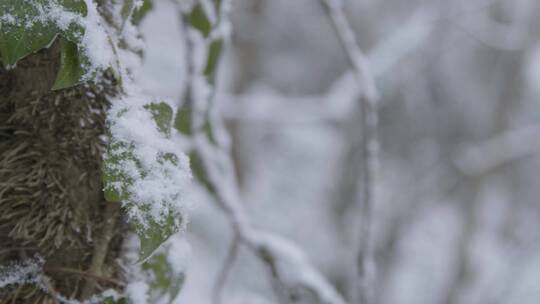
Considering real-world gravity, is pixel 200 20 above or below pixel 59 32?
above

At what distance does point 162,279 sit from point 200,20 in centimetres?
27

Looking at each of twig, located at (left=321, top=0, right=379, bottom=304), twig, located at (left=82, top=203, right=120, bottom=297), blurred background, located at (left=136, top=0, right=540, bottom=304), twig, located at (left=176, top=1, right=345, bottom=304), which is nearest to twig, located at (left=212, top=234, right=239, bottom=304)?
twig, located at (left=176, top=1, right=345, bottom=304)

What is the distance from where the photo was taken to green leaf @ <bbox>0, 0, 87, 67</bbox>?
32 cm

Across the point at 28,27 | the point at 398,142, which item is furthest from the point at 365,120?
the point at 398,142

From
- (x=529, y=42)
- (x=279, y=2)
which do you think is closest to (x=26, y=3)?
(x=529, y=42)

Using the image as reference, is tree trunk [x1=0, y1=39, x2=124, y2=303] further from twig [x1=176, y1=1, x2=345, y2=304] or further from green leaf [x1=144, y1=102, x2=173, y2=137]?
twig [x1=176, y1=1, x2=345, y2=304]

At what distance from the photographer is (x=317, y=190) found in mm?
4672

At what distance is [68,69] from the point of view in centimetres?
33

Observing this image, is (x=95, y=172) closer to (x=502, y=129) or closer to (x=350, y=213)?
(x=502, y=129)

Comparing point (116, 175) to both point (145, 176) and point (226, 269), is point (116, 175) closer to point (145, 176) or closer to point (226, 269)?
point (145, 176)

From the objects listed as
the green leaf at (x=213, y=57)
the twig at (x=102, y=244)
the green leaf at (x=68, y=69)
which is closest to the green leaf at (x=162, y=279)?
the twig at (x=102, y=244)

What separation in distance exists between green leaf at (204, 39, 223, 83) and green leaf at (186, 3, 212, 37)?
31 mm

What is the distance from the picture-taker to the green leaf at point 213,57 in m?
0.63

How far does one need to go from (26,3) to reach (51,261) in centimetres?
15
